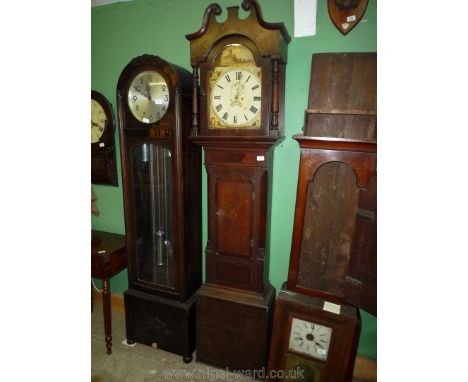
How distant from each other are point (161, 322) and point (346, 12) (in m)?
2.37

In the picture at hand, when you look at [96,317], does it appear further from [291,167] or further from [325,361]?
[291,167]

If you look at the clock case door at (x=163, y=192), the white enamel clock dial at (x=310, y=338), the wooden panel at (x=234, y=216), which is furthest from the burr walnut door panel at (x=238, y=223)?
the white enamel clock dial at (x=310, y=338)

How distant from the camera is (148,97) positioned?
1845 millimetres

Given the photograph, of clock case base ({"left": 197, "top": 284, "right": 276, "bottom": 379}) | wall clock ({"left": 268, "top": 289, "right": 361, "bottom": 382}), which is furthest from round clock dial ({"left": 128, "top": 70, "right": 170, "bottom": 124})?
wall clock ({"left": 268, "top": 289, "right": 361, "bottom": 382})

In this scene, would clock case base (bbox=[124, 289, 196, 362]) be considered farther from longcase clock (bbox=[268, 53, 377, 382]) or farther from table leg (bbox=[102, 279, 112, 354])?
longcase clock (bbox=[268, 53, 377, 382])

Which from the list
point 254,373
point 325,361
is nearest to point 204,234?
point 254,373

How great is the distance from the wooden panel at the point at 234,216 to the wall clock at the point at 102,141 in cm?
118

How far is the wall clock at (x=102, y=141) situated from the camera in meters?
2.32

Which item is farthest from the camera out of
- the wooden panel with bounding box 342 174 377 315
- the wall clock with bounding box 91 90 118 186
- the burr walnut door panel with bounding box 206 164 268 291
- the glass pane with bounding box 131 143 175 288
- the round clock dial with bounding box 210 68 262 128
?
the wall clock with bounding box 91 90 118 186

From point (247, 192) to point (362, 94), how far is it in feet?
2.90

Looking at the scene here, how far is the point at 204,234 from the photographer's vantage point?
2238mm

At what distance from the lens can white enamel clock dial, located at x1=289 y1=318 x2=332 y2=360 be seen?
1.65 metres

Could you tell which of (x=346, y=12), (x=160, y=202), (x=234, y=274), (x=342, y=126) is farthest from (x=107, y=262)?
(x=346, y=12)

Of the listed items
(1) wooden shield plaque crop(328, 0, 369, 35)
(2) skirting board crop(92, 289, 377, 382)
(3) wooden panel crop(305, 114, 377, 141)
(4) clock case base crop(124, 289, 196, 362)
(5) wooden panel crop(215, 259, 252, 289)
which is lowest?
(2) skirting board crop(92, 289, 377, 382)
